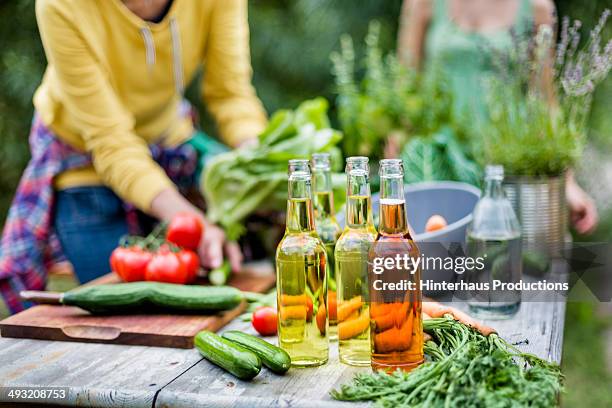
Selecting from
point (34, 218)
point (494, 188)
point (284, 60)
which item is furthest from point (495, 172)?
point (284, 60)

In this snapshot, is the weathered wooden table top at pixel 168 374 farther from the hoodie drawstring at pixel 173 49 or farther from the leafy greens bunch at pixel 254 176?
the hoodie drawstring at pixel 173 49

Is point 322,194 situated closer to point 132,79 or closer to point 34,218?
point 132,79

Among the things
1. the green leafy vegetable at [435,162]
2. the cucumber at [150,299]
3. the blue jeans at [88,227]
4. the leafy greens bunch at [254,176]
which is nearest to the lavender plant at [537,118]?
the green leafy vegetable at [435,162]

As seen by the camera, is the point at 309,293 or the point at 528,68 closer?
the point at 309,293

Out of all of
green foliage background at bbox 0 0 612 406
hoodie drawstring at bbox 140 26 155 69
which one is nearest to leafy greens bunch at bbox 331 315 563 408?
hoodie drawstring at bbox 140 26 155 69

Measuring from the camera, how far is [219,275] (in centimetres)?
211

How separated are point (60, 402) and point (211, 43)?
1.46 metres

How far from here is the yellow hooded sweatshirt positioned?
2.19 meters

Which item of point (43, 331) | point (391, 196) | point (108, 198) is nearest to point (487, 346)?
point (391, 196)

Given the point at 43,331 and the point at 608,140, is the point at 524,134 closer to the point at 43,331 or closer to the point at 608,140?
the point at 43,331

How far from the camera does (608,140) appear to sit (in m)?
4.50

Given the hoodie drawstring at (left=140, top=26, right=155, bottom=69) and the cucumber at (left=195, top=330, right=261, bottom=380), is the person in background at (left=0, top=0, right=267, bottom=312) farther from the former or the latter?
the cucumber at (left=195, top=330, right=261, bottom=380)

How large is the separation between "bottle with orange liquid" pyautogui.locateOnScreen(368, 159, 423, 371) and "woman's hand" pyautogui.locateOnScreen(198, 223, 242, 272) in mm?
896

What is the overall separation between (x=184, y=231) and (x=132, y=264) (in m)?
0.18
